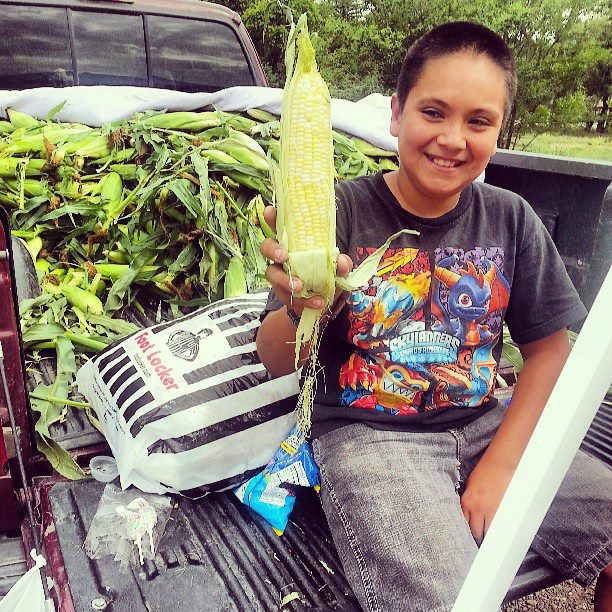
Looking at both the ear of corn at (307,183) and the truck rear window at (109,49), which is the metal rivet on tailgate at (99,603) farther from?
the truck rear window at (109,49)

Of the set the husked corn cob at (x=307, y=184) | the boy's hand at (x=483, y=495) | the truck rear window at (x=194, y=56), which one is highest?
the husked corn cob at (x=307, y=184)

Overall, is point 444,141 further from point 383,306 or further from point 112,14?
point 112,14

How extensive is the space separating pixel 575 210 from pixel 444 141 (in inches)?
42.6

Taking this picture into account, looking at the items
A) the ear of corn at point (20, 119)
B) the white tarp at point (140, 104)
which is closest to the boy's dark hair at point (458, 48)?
the white tarp at point (140, 104)

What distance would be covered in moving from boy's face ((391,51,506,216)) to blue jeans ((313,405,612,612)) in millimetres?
601

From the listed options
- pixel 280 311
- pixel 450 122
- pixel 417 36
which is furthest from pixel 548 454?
pixel 417 36

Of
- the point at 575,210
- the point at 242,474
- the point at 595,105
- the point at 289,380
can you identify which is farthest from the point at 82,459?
the point at 595,105

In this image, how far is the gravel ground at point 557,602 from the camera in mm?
2250

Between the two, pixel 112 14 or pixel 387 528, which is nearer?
pixel 387 528

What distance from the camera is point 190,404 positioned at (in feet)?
5.66

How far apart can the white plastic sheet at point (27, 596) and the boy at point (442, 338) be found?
0.61 m

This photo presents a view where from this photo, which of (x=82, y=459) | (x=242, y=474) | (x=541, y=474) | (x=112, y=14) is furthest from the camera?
(x=112, y=14)

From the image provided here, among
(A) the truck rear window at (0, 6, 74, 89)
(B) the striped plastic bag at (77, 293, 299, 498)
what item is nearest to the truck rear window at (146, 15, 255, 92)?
(A) the truck rear window at (0, 6, 74, 89)

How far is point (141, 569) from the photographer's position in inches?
57.1
